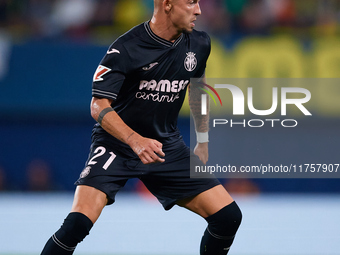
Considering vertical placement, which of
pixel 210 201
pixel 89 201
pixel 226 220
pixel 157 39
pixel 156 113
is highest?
pixel 157 39

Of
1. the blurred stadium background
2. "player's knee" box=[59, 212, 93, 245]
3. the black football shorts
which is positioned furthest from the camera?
the blurred stadium background

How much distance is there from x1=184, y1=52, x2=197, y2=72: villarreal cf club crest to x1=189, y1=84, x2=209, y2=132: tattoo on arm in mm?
283

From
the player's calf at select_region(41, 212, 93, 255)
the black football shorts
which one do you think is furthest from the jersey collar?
the player's calf at select_region(41, 212, 93, 255)

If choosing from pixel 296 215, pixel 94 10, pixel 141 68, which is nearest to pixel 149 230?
pixel 296 215

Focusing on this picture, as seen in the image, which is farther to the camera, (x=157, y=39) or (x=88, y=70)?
(x=88, y=70)

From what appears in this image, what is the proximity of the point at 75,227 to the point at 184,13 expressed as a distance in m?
1.73

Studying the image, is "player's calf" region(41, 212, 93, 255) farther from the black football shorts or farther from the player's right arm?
the player's right arm

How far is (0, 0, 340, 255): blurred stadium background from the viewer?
944 centimetres

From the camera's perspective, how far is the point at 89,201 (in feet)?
13.7

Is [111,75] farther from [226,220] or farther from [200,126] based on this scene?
[226,220]

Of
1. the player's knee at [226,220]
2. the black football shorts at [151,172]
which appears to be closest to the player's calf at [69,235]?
the black football shorts at [151,172]

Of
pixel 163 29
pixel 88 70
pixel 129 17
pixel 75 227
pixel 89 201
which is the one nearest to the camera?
pixel 75 227

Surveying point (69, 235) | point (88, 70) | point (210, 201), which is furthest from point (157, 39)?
point (88, 70)

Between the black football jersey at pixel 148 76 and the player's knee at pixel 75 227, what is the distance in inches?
28.5
